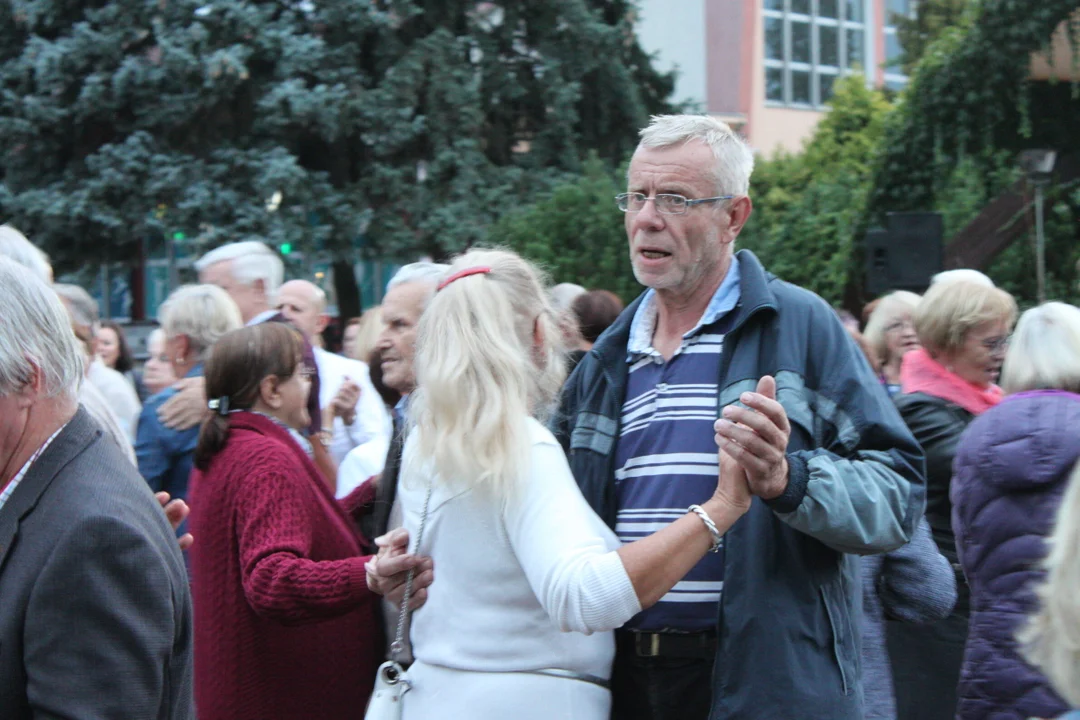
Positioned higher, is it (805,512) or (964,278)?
(964,278)

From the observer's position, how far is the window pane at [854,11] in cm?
3095

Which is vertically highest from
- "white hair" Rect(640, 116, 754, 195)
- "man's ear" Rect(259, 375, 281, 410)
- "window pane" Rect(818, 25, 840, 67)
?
"window pane" Rect(818, 25, 840, 67)

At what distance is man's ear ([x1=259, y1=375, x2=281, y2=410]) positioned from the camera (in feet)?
11.9

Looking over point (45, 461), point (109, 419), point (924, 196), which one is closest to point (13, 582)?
point (45, 461)

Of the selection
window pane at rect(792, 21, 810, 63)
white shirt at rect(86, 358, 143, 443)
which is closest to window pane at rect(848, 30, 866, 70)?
window pane at rect(792, 21, 810, 63)

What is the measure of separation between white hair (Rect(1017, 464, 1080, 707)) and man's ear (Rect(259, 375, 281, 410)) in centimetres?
227

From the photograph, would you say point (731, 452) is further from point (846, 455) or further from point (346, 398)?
point (346, 398)

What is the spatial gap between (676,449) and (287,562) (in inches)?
40.6

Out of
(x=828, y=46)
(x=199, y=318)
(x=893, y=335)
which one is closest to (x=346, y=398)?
(x=199, y=318)

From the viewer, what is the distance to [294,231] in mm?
17281

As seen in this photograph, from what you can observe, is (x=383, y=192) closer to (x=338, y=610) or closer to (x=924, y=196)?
(x=924, y=196)

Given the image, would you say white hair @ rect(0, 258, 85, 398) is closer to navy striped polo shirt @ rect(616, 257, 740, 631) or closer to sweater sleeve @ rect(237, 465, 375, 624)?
sweater sleeve @ rect(237, 465, 375, 624)

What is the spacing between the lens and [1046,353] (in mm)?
3613

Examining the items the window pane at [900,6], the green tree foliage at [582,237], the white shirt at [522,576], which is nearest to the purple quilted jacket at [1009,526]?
the white shirt at [522,576]
